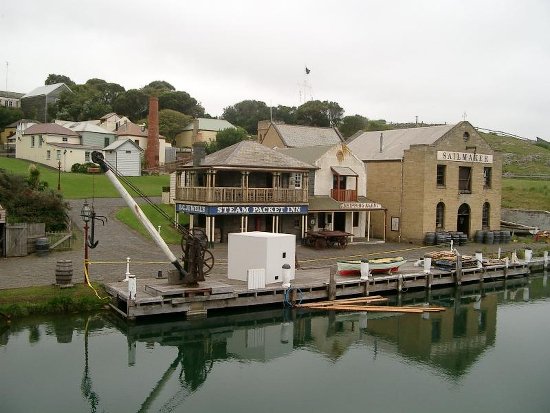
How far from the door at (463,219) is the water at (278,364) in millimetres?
19381

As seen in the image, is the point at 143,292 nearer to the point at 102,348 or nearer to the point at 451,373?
the point at 102,348

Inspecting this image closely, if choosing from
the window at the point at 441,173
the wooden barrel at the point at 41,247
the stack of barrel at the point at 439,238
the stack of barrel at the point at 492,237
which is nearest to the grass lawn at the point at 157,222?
the wooden barrel at the point at 41,247

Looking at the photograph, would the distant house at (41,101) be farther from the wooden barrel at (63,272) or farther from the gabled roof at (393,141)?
the wooden barrel at (63,272)

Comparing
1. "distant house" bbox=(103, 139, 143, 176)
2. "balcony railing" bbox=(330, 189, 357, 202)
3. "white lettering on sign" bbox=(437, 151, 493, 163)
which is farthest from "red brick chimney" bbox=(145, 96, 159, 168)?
"white lettering on sign" bbox=(437, 151, 493, 163)

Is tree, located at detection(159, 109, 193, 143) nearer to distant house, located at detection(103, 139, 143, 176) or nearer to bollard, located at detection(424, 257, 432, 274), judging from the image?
distant house, located at detection(103, 139, 143, 176)

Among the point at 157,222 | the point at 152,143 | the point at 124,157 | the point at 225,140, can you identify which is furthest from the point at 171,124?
the point at 157,222

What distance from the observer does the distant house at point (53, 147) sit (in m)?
61.9

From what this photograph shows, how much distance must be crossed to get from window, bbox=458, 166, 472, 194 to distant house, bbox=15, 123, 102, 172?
125 feet

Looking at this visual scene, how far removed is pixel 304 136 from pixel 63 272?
36648mm

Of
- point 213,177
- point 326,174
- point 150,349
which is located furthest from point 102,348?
point 326,174

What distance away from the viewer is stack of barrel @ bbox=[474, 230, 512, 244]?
46031 mm

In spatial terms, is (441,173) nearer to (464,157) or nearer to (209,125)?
(464,157)

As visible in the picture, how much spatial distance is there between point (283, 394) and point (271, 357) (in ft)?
12.6

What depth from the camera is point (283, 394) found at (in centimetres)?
1781
